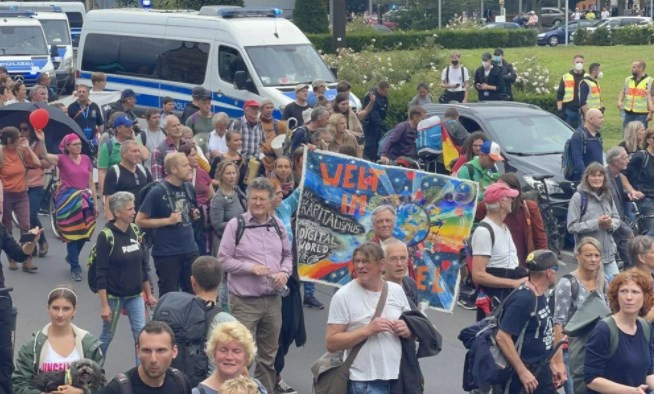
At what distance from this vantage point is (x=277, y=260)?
961cm

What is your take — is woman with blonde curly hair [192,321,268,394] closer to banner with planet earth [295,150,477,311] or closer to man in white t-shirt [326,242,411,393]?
man in white t-shirt [326,242,411,393]

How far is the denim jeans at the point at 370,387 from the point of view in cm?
769

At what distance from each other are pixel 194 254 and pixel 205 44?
451 inches

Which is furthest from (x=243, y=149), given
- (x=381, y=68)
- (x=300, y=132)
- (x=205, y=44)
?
(x=381, y=68)

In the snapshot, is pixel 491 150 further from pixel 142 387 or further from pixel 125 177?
pixel 142 387

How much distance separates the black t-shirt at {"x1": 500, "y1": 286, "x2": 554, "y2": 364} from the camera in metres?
7.90

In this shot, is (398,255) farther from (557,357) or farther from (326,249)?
(326,249)

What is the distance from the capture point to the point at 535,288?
8031 mm

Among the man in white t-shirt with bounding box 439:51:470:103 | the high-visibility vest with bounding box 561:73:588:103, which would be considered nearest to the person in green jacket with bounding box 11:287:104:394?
the high-visibility vest with bounding box 561:73:588:103

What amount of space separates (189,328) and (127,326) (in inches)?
198

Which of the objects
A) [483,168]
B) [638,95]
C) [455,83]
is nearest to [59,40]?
[455,83]

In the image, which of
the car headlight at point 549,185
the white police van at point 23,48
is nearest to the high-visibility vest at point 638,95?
the car headlight at point 549,185

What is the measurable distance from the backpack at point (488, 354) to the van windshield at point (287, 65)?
13.6m

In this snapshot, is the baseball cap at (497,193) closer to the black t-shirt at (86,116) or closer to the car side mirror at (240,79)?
the black t-shirt at (86,116)
